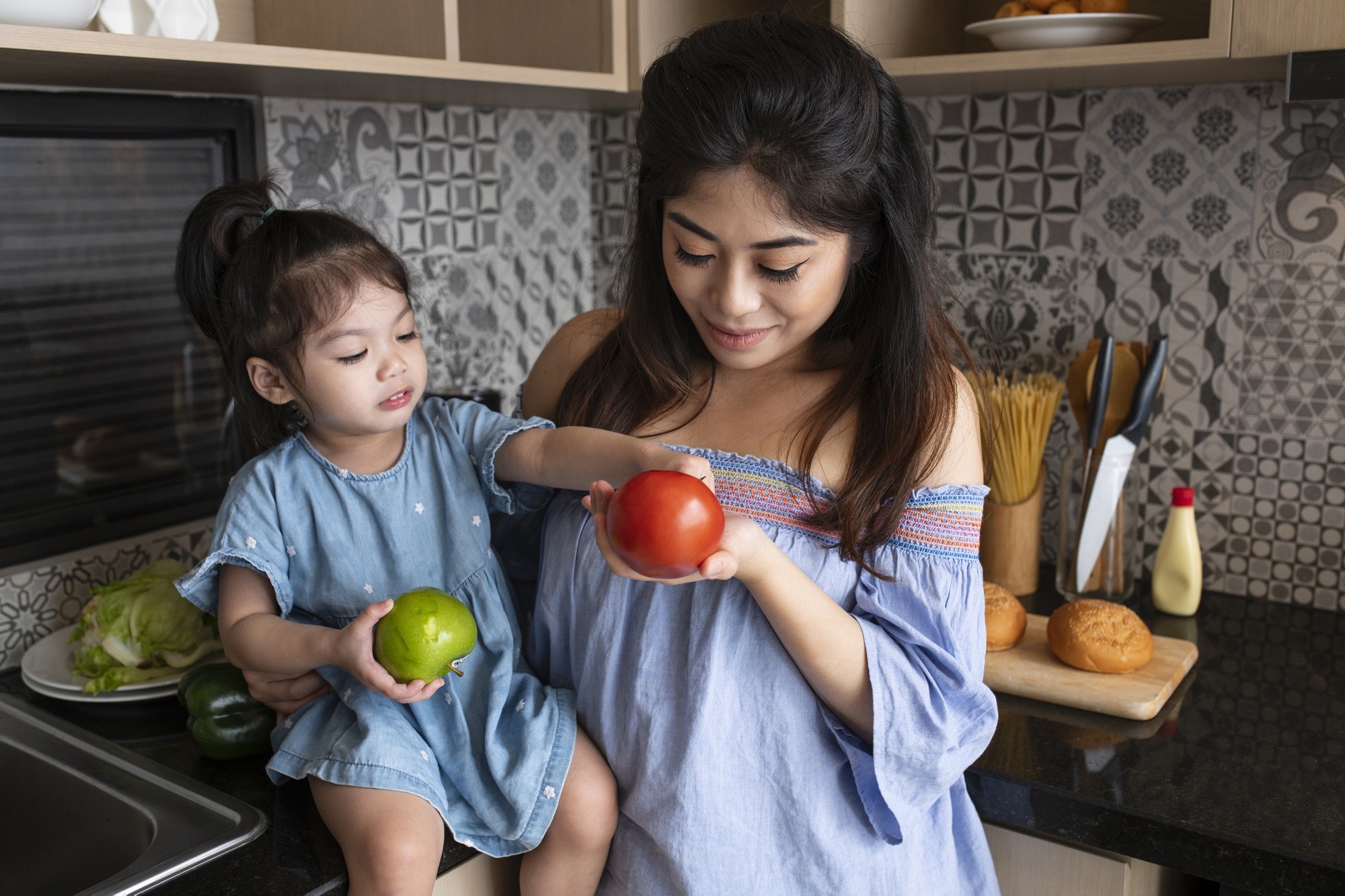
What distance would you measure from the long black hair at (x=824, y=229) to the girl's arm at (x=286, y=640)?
363mm

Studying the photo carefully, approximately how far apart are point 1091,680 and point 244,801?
0.98m

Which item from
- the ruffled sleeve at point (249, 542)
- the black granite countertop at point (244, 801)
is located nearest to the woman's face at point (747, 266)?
the ruffled sleeve at point (249, 542)

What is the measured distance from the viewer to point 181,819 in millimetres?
1161

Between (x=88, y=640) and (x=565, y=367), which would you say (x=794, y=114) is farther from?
(x=88, y=640)

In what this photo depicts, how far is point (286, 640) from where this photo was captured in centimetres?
113

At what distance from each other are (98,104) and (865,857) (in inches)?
51.1

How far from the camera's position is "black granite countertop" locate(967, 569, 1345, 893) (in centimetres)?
115

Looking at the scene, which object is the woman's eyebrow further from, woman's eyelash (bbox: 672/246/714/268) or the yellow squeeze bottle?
the yellow squeeze bottle

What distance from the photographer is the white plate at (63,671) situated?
4.65 ft

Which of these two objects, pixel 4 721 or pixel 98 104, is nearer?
pixel 4 721

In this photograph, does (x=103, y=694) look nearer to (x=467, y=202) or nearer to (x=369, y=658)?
(x=369, y=658)

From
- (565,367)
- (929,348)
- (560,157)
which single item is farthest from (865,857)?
(560,157)


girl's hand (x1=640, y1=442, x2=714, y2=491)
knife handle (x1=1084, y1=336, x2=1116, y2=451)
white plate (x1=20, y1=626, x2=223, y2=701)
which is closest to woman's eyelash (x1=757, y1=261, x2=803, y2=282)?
girl's hand (x1=640, y1=442, x2=714, y2=491)

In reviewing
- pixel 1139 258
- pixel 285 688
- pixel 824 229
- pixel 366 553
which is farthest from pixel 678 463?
pixel 1139 258
